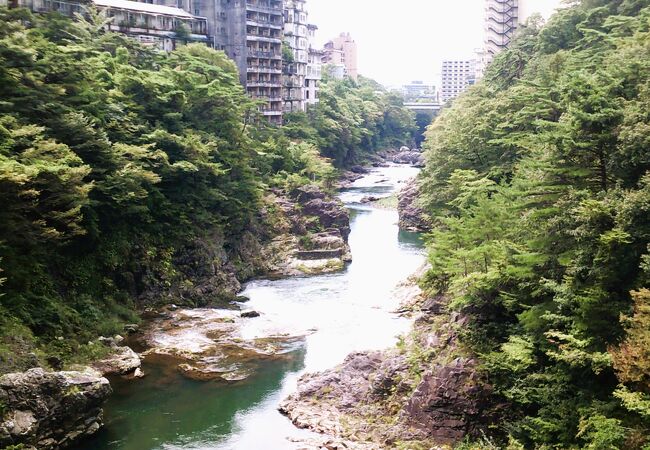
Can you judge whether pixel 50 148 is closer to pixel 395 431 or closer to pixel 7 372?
pixel 7 372

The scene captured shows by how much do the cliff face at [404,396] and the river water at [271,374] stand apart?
120cm

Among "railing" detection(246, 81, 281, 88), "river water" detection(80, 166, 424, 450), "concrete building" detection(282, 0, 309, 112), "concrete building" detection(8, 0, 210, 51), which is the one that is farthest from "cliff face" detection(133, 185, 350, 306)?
"concrete building" detection(282, 0, 309, 112)

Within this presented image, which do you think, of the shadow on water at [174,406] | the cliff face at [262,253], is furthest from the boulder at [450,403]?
the cliff face at [262,253]

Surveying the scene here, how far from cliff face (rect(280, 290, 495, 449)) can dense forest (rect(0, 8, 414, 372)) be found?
962 centimetres

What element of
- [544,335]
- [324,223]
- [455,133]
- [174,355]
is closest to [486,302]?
[544,335]

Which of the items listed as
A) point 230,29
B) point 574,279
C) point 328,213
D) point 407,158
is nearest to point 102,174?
point 574,279

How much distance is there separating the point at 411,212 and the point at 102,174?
32.1m

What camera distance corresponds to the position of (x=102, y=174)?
1166 inches

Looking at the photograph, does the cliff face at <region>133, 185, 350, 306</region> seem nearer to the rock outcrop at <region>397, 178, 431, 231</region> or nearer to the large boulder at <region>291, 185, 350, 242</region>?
the large boulder at <region>291, 185, 350, 242</region>

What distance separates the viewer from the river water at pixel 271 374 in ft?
71.6

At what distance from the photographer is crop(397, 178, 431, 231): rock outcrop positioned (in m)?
55.2

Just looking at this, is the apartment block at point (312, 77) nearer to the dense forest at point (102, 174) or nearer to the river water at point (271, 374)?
the dense forest at point (102, 174)

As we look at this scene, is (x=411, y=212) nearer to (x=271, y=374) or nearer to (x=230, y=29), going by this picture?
(x=230, y=29)

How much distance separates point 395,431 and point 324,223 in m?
28.7
